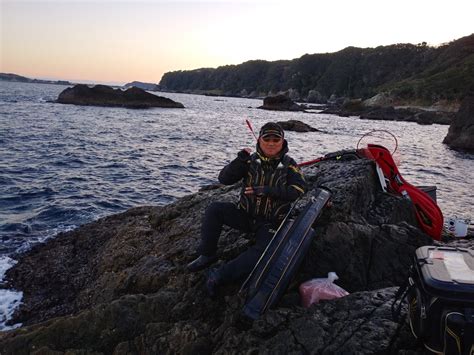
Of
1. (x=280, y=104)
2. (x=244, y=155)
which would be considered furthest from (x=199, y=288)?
(x=280, y=104)

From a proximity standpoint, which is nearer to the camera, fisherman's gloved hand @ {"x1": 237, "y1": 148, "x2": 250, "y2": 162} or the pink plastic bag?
the pink plastic bag

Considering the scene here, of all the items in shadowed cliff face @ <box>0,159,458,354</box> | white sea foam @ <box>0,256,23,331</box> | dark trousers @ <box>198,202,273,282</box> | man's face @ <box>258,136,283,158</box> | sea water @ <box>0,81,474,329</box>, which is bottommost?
sea water @ <box>0,81,474,329</box>

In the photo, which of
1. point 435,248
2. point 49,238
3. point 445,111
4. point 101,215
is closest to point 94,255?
point 49,238

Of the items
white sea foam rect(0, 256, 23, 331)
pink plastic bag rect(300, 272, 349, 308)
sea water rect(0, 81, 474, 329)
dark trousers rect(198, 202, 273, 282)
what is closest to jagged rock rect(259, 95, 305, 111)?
sea water rect(0, 81, 474, 329)

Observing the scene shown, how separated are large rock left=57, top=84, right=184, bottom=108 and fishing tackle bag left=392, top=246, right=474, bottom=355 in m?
65.1

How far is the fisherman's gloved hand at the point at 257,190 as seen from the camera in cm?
470

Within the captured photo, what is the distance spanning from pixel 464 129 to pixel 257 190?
32755mm

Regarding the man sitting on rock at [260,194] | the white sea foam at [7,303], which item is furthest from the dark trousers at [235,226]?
the white sea foam at [7,303]

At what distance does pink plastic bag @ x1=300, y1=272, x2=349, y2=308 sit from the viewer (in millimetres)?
4223

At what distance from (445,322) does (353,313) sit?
3.43 ft

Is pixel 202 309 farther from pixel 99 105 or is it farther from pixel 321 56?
pixel 321 56

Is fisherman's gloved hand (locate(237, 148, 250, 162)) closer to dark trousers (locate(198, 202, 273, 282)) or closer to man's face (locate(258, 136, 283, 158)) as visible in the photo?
man's face (locate(258, 136, 283, 158))

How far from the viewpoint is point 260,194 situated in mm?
4762

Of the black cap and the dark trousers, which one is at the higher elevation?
the black cap
